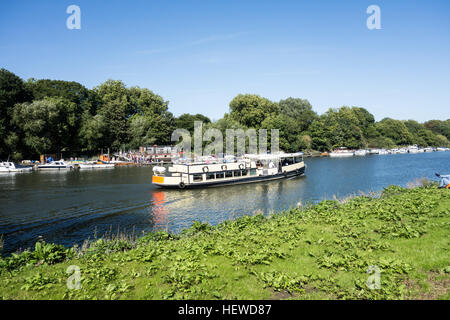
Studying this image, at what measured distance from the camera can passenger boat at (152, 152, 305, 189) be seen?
1719 inches

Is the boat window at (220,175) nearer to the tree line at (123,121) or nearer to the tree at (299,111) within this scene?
the tree line at (123,121)

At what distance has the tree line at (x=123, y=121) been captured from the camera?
77.1m

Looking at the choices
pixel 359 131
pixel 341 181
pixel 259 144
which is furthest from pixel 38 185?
pixel 359 131

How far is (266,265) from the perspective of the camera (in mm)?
10375

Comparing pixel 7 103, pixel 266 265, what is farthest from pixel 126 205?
pixel 7 103

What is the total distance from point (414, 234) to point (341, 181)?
3864cm

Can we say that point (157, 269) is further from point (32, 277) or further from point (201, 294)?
point (32, 277)

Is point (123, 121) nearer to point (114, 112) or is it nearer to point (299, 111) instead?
point (114, 112)

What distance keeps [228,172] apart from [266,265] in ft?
124

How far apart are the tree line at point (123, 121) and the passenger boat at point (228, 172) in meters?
47.0

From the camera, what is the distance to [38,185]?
46.3 meters

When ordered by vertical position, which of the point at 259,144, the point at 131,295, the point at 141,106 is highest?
the point at 141,106

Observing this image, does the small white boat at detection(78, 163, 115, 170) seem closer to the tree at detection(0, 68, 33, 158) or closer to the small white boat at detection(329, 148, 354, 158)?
the tree at detection(0, 68, 33, 158)

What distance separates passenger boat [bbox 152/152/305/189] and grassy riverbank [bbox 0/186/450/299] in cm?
2831
